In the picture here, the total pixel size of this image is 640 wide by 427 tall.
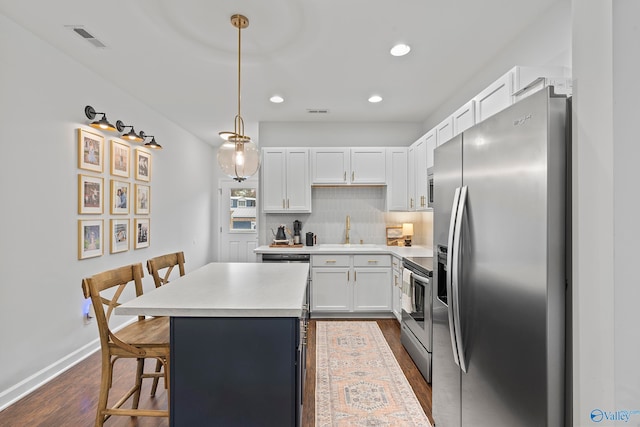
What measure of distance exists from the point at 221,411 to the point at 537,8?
3.14 m

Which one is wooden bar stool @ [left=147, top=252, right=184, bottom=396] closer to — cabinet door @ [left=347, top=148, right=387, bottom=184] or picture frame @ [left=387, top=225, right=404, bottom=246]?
cabinet door @ [left=347, top=148, right=387, bottom=184]

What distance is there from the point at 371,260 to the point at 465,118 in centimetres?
210

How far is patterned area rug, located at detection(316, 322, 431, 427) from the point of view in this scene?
2.18 m

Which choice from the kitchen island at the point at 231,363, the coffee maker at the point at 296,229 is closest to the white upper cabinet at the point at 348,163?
the coffee maker at the point at 296,229

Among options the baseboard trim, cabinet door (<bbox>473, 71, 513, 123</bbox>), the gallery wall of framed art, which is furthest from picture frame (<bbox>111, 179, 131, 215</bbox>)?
cabinet door (<bbox>473, 71, 513, 123</bbox>)

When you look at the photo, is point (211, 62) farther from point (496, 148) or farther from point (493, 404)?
point (493, 404)

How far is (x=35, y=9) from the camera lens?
7.43 feet

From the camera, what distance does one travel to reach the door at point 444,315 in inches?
64.7

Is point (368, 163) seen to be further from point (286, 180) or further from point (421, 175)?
point (286, 180)

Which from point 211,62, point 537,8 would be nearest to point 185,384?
point 211,62

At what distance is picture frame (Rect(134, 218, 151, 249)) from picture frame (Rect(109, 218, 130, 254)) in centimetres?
17

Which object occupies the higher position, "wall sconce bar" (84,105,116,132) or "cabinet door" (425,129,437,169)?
"wall sconce bar" (84,105,116,132)

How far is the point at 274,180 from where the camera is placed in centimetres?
451

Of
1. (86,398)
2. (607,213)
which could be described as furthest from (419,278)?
(86,398)
